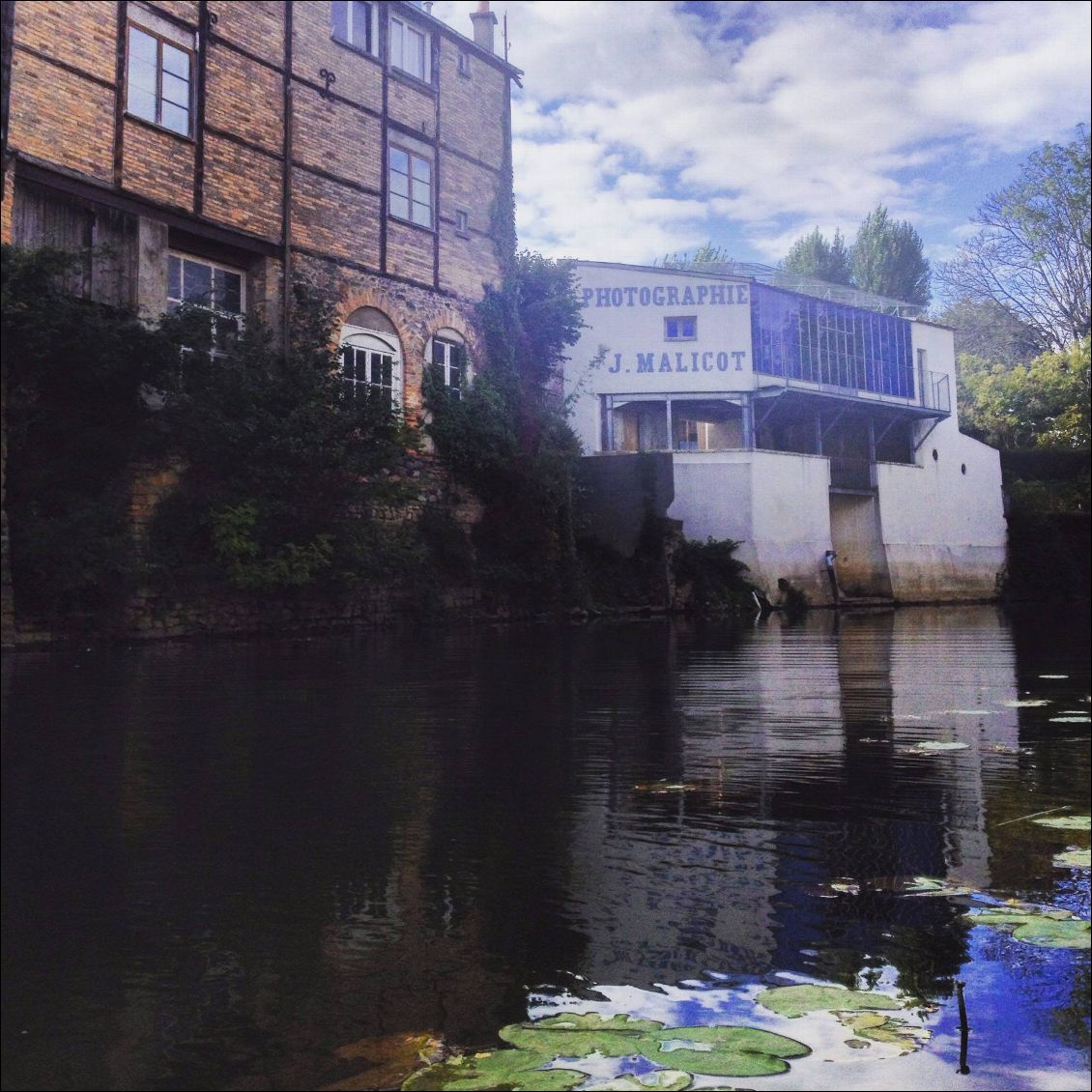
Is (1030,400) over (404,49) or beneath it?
beneath

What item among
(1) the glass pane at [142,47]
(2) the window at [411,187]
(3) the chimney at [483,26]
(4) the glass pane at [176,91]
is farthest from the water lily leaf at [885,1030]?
(3) the chimney at [483,26]

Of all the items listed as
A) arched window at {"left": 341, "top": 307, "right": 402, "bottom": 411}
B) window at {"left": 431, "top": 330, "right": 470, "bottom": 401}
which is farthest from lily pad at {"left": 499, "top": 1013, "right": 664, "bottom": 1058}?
window at {"left": 431, "top": 330, "right": 470, "bottom": 401}

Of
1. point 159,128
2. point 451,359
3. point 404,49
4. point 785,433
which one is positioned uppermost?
point 404,49

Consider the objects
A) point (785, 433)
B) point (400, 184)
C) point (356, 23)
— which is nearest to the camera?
point (356, 23)

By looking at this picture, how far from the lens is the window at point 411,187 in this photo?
59.8 feet

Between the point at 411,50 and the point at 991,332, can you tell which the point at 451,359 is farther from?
the point at 991,332

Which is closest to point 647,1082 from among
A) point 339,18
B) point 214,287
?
point 214,287

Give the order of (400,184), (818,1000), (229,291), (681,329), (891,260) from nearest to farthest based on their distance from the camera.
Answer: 1. (818,1000)
2. (229,291)
3. (400,184)
4. (681,329)
5. (891,260)

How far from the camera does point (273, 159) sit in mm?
15938

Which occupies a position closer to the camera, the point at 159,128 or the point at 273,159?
the point at 159,128

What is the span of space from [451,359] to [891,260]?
31846 millimetres

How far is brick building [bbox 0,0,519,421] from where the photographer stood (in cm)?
1290

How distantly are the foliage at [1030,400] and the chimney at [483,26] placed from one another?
21.8 meters

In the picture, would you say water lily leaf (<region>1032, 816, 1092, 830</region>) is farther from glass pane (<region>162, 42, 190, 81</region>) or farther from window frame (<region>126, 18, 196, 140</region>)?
glass pane (<region>162, 42, 190, 81</region>)
